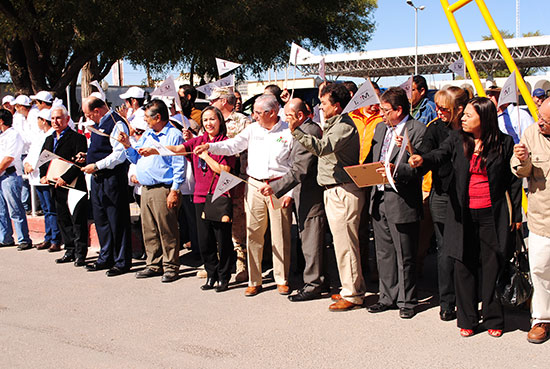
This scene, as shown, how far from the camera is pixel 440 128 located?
6.09 m

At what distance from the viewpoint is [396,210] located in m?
6.00

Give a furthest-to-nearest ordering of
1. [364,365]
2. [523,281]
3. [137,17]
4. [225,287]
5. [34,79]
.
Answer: [34,79]
[137,17]
[225,287]
[523,281]
[364,365]

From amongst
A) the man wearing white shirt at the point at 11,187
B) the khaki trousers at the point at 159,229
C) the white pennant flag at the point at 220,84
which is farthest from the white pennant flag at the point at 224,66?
the man wearing white shirt at the point at 11,187

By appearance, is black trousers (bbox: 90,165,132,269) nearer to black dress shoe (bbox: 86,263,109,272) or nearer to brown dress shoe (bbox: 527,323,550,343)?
black dress shoe (bbox: 86,263,109,272)

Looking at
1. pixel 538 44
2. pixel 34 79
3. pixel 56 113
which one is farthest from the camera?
pixel 538 44

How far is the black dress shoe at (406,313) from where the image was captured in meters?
5.99

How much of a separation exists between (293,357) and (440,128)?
2.50 meters

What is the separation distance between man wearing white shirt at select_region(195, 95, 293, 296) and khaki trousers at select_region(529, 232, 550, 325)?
2.50 metres

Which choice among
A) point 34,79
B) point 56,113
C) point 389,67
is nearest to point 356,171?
point 56,113

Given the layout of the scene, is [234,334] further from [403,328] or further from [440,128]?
[440,128]

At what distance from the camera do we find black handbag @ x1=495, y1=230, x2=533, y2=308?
5.38 m

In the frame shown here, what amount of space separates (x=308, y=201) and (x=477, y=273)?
6.19 feet

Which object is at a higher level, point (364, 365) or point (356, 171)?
point (356, 171)

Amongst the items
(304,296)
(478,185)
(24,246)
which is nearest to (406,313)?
(304,296)
